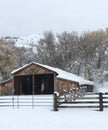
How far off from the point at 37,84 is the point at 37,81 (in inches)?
17.9

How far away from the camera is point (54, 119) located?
55.8ft

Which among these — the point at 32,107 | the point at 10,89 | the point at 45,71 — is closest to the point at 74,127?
the point at 32,107

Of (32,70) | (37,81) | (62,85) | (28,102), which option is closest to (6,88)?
(37,81)

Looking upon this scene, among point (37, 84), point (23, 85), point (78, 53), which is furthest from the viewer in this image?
point (78, 53)

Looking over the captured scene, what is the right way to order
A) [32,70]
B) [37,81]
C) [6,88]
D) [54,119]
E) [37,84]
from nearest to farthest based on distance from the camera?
1. [54,119]
2. [32,70]
3. [6,88]
4. [37,84]
5. [37,81]

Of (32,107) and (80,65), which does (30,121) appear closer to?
(32,107)

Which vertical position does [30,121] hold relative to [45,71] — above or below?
below

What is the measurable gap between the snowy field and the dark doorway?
26.3m

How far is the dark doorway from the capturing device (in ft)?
156

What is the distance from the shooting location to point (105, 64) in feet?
238

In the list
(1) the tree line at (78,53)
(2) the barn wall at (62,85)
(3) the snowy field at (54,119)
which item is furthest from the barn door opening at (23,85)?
(3) the snowy field at (54,119)

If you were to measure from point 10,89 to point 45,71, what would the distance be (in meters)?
6.25

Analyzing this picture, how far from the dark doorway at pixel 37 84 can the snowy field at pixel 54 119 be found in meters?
26.3

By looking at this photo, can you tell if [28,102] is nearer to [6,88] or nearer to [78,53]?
[6,88]
